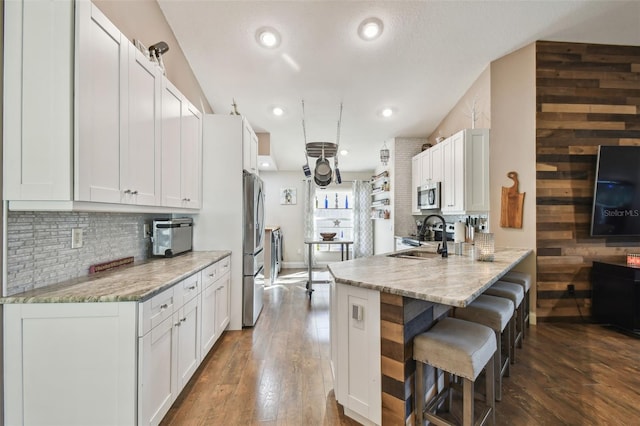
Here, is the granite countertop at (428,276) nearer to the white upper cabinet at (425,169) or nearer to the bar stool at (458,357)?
the bar stool at (458,357)

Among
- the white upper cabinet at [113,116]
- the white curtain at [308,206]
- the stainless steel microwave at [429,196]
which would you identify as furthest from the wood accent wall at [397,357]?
the white curtain at [308,206]

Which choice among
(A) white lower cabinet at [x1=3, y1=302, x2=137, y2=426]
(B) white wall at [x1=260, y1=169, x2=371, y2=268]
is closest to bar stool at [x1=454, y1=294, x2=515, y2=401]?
(A) white lower cabinet at [x1=3, y1=302, x2=137, y2=426]

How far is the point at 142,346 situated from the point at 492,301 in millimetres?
2259

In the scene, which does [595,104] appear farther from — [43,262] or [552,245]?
[43,262]

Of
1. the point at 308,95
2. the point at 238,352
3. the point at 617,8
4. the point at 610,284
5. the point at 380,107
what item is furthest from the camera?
the point at 380,107

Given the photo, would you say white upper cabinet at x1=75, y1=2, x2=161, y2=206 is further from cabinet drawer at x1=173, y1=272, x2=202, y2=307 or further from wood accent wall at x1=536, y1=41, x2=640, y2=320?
wood accent wall at x1=536, y1=41, x2=640, y2=320

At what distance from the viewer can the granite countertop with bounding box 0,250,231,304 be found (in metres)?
1.34

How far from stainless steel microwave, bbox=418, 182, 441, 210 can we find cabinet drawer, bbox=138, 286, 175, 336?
383 cm

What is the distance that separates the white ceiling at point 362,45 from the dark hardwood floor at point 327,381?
3.21 metres

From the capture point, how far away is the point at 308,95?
13.4ft

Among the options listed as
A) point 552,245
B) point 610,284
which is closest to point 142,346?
point 552,245

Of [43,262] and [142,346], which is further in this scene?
[43,262]

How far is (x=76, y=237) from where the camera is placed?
1.74 m

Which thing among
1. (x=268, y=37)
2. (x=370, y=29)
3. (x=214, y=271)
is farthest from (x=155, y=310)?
(x=370, y=29)
